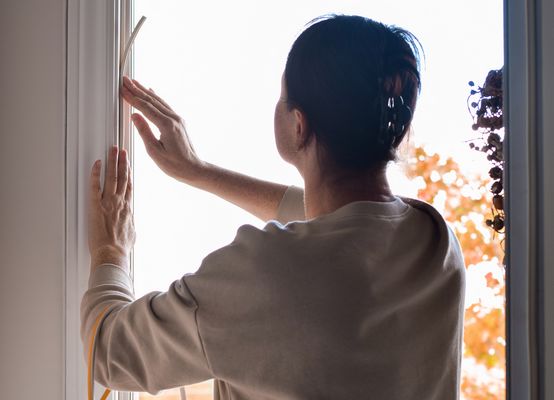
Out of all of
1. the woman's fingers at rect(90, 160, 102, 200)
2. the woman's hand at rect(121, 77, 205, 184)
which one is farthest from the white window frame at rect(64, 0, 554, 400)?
the woman's fingers at rect(90, 160, 102, 200)

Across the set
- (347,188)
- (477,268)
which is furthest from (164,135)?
(477,268)

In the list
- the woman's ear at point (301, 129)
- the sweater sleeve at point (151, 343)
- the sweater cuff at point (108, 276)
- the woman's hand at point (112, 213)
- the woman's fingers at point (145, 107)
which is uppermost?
the woman's fingers at point (145, 107)

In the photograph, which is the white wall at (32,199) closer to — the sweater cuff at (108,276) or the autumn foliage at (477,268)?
the sweater cuff at (108,276)

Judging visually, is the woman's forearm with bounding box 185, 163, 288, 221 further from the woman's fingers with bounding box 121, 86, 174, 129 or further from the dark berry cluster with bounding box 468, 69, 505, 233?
the dark berry cluster with bounding box 468, 69, 505, 233

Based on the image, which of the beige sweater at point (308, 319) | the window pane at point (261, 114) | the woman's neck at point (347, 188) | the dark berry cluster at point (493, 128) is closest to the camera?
the beige sweater at point (308, 319)

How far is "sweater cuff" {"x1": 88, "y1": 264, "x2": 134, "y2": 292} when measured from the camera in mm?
982

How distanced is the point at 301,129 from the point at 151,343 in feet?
1.28

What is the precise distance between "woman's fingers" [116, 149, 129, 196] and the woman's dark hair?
0.39 meters

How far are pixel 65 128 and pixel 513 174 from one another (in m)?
0.78

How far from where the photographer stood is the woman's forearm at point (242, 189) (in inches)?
46.7

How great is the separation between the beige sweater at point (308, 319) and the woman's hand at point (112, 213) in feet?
0.66

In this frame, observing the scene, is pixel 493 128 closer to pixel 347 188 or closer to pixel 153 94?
pixel 347 188

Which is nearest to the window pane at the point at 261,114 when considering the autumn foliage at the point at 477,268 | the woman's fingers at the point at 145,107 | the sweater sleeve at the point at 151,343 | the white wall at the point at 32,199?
the autumn foliage at the point at 477,268

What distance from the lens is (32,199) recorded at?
1102 millimetres
